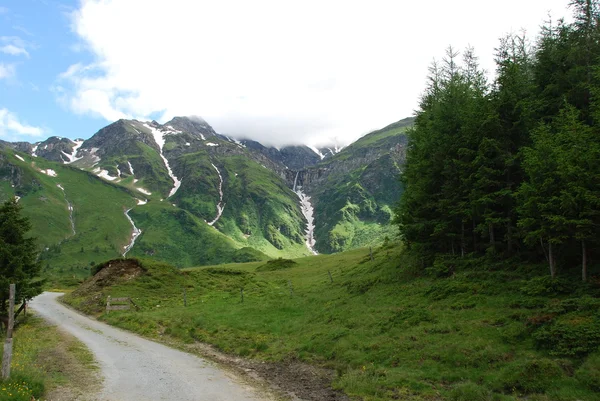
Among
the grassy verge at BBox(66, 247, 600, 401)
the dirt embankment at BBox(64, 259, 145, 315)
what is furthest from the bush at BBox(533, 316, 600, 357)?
the dirt embankment at BBox(64, 259, 145, 315)

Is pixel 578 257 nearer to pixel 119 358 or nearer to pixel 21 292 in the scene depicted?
pixel 119 358

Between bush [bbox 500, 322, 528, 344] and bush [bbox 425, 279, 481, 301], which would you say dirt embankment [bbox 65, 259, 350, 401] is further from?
bush [bbox 425, 279, 481, 301]

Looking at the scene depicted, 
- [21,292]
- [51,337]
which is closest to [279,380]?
[51,337]

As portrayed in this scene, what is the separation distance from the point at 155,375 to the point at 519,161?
95.0 ft

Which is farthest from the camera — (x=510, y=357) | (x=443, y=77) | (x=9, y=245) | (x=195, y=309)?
(x=443, y=77)

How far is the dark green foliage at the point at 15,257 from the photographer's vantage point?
32.6 metres

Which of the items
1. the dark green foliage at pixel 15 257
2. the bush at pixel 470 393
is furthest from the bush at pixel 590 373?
the dark green foliage at pixel 15 257

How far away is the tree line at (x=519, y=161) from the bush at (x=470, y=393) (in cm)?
1100

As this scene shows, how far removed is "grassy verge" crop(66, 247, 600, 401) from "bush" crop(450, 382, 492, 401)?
38 millimetres

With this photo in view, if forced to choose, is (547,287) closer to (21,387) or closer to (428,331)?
(428,331)

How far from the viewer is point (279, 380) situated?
728 inches

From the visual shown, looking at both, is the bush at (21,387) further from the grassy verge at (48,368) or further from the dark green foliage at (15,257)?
the dark green foliage at (15,257)

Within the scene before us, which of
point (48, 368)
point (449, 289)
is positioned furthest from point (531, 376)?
point (48, 368)

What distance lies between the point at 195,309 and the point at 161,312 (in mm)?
3848
